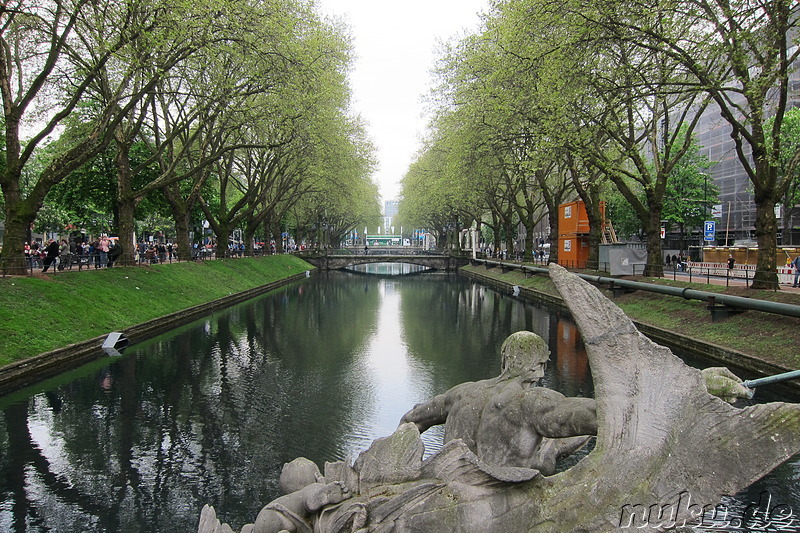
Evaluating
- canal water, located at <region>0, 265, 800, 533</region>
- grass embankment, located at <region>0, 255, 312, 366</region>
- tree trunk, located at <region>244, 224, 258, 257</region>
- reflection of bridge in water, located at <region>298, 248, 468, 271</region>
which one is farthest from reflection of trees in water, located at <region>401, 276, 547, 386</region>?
reflection of bridge in water, located at <region>298, 248, 468, 271</region>

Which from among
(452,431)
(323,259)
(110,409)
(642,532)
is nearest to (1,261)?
(110,409)

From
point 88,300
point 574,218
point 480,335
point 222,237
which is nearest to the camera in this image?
point 88,300

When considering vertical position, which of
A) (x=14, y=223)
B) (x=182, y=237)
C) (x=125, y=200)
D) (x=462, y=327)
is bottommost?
(x=462, y=327)

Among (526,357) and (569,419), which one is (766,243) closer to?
(526,357)

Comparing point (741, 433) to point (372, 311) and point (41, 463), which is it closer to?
point (41, 463)

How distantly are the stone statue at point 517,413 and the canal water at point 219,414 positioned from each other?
4170mm

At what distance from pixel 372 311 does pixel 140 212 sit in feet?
71.4

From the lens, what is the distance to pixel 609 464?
311 cm

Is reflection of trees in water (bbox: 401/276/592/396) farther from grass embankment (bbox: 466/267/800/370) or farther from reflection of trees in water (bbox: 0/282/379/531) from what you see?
grass embankment (bbox: 466/267/800/370)

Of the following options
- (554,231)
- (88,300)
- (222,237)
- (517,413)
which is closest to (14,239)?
(88,300)

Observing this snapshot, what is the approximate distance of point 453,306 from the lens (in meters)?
30.2

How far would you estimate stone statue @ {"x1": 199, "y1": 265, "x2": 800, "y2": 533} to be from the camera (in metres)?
2.65

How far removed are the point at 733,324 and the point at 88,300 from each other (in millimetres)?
20942

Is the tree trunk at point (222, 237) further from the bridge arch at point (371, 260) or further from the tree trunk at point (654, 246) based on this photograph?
the bridge arch at point (371, 260)
